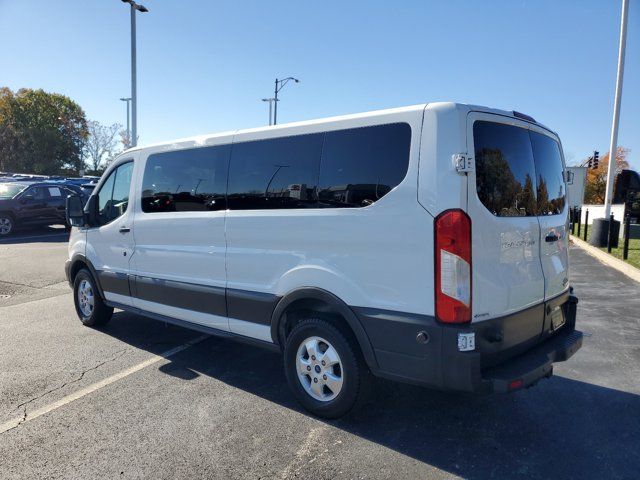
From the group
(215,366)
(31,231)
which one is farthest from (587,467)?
(31,231)

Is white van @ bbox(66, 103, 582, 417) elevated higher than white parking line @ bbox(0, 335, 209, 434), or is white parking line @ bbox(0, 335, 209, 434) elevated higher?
white van @ bbox(66, 103, 582, 417)

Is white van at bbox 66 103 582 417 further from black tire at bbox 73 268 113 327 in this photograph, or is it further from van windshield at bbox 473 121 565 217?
black tire at bbox 73 268 113 327

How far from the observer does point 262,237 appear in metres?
3.84

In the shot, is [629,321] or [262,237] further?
[629,321]

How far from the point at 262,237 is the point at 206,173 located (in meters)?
0.98

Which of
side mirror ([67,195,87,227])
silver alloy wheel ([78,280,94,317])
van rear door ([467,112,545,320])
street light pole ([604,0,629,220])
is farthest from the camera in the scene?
street light pole ([604,0,629,220])

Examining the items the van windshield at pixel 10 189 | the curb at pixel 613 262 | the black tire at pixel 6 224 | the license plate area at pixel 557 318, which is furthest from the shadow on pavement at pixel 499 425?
the van windshield at pixel 10 189

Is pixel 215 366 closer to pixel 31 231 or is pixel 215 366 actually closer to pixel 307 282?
pixel 307 282

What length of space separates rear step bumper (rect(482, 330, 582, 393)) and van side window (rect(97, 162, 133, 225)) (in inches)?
167

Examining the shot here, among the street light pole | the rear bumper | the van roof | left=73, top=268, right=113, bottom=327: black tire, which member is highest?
the street light pole

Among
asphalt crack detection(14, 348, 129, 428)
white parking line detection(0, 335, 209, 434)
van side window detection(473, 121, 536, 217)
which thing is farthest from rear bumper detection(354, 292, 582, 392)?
asphalt crack detection(14, 348, 129, 428)

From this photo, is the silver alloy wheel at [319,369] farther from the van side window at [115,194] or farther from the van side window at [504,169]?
the van side window at [115,194]

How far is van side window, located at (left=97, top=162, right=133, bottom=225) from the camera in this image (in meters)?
5.38

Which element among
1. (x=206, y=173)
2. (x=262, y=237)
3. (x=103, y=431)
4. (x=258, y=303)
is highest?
(x=206, y=173)
